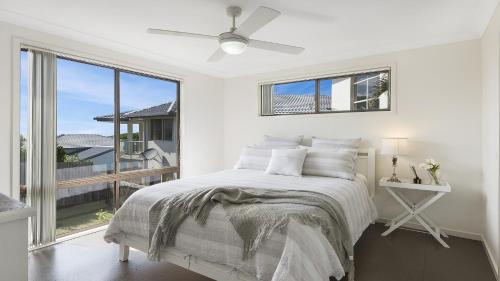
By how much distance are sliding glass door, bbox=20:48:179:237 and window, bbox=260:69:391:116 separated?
5.56 feet

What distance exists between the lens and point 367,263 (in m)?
2.57

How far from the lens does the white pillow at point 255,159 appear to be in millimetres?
3799

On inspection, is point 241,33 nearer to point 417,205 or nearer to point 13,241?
point 13,241

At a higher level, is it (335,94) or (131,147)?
(335,94)

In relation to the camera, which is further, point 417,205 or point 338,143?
point 338,143

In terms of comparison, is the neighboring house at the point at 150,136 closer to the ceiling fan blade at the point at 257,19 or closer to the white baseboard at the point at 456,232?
the ceiling fan blade at the point at 257,19

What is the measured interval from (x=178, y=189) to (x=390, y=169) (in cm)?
269

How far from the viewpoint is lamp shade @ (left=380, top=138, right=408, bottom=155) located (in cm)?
325

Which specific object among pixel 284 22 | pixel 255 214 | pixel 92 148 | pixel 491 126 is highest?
pixel 284 22

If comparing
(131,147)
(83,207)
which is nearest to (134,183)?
(131,147)

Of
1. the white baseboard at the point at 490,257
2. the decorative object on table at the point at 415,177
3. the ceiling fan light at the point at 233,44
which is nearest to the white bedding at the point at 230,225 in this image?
the decorative object on table at the point at 415,177

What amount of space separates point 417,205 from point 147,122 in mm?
3749

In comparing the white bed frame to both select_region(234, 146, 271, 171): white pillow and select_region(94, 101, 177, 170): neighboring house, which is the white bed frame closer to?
select_region(94, 101, 177, 170): neighboring house

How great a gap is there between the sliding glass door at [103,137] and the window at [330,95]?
1.69m
